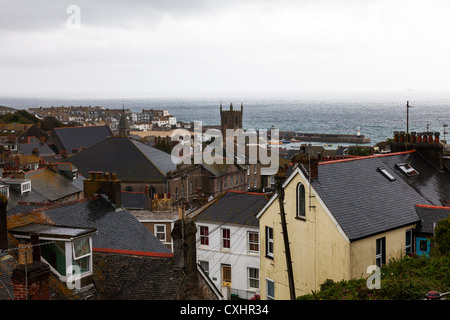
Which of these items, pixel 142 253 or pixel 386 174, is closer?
pixel 142 253

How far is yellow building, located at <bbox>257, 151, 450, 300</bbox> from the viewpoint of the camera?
2016cm

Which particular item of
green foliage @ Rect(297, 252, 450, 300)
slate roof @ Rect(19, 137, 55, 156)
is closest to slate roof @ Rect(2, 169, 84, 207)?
green foliage @ Rect(297, 252, 450, 300)

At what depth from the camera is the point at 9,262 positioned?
14.8 metres

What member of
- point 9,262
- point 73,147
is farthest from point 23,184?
point 73,147

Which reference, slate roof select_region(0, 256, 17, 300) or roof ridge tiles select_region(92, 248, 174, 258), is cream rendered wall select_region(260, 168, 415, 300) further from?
slate roof select_region(0, 256, 17, 300)

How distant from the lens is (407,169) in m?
26.8

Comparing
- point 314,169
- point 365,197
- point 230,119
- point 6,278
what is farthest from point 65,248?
point 230,119

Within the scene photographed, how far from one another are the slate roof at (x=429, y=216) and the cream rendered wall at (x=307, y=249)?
431 cm

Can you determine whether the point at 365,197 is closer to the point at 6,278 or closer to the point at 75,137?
the point at 6,278

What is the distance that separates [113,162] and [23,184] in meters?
26.3

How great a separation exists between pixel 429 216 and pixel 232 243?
38.4 feet

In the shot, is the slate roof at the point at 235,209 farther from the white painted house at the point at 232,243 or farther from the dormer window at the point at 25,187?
the dormer window at the point at 25,187
